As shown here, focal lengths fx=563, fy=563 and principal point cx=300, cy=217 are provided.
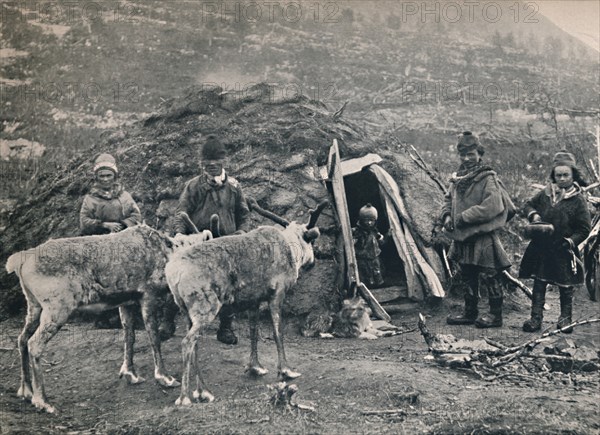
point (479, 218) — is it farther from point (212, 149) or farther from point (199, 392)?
point (199, 392)

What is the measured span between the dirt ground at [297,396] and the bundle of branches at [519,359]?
4.7 inches

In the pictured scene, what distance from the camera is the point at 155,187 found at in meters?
8.03

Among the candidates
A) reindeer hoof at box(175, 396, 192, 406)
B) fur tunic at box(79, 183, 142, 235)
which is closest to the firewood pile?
reindeer hoof at box(175, 396, 192, 406)

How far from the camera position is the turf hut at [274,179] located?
777cm

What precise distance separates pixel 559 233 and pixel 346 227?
2.66 meters

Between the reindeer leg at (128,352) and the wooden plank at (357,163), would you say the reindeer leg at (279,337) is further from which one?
the wooden plank at (357,163)

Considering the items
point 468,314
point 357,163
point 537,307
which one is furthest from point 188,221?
point 537,307

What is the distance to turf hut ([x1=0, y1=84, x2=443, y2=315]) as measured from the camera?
306 inches

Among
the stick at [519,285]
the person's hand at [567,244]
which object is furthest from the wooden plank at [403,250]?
the person's hand at [567,244]

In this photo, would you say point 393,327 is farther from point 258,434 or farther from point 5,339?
point 5,339

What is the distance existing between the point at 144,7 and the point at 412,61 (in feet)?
29.0

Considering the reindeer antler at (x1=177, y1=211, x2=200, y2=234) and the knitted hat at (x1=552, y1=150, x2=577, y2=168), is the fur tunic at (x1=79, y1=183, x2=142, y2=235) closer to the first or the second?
the reindeer antler at (x1=177, y1=211, x2=200, y2=234)

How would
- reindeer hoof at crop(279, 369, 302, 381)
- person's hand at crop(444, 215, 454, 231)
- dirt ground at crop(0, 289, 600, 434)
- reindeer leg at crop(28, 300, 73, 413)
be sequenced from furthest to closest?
1. person's hand at crop(444, 215, 454, 231)
2. reindeer hoof at crop(279, 369, 302, 381)
3. reindeer leg at crop(28, 300, 73, 413)
4. dirt ground at crop(0, 289, 600, 434)

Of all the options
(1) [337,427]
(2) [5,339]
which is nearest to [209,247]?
(1) [337,427]
